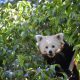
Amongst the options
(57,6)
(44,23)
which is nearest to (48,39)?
(44,23)

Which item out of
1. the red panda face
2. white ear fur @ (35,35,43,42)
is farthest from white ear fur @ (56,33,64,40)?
white ear fur @ (35,35,43,42)

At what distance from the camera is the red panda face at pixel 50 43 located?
576cm

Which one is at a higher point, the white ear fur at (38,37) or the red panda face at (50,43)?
the white ear fur at (38,37)

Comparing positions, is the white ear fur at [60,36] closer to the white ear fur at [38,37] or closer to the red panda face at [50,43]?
the red panda face at [50,43]

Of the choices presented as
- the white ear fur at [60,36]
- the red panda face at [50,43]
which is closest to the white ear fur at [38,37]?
the red panda face at [50,43]

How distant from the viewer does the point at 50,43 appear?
19.3ft

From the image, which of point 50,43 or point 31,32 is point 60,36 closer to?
point 50,43

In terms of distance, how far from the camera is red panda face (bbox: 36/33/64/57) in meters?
5.76

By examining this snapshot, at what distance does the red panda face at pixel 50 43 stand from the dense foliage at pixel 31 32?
10 cm

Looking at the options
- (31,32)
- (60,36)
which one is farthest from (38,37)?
(60,36)

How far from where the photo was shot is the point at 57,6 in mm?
5293

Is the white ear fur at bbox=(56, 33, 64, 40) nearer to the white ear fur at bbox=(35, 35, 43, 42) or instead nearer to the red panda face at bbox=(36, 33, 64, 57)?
the red panda face at bbox=(36, 33, 64, 57)

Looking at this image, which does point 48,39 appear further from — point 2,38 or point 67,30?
point 2,38

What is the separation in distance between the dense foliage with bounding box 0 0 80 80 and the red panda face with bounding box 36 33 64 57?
0.10 m
